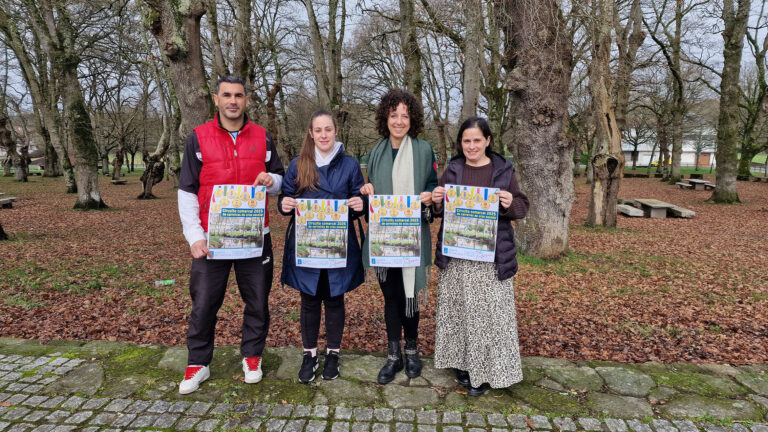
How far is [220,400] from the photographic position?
123 inches

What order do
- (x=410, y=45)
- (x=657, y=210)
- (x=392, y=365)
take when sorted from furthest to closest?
(x=657, y=210) < (x=410, y=45) < (x=392, y=365)

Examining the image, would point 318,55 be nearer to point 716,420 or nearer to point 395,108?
point 395,108

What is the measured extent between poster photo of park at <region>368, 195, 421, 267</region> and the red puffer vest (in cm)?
88

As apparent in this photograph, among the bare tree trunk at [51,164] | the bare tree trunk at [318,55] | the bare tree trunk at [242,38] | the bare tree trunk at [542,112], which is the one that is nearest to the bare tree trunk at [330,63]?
the bare tree trunk at [318,55]

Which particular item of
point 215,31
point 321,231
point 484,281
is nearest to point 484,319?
point 484,281

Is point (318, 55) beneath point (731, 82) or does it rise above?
above

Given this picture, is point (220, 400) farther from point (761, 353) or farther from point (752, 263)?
point (752, 263)

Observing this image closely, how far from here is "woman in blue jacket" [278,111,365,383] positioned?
3186 mm

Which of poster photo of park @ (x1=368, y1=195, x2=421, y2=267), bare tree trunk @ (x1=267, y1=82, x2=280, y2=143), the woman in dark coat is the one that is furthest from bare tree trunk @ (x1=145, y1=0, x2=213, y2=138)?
bare tree trunk @ (x1=267, y1=82, x2=280, y2=143)

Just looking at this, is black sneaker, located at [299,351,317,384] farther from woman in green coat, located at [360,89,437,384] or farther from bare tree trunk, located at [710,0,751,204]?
bare tree trunk, located at [710,0,751,204]

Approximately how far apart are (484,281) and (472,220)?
0.48 metres

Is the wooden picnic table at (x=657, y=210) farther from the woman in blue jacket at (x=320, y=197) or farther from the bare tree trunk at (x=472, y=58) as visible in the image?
the woman in blue jacket at (x=320, y=197)

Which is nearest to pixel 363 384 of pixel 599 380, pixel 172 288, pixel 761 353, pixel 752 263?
pixel 599 380

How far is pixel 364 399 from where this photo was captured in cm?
314
